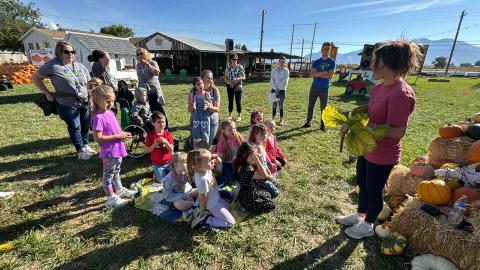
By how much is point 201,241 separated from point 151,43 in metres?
30.2

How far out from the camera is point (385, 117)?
2.63 m

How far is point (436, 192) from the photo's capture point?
3113 mm

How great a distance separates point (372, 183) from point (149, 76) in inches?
213

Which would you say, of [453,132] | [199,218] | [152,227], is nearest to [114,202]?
[152,227]

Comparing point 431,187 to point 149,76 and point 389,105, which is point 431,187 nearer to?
point 389,105

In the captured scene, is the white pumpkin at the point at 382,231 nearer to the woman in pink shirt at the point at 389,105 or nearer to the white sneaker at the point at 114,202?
the woman in pink shirt at the point at 389,105

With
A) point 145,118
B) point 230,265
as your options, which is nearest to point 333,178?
point 230,265

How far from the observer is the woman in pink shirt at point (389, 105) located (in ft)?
7.96

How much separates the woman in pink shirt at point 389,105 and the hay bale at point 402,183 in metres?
1.18

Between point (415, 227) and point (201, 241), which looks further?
point (201, 241)

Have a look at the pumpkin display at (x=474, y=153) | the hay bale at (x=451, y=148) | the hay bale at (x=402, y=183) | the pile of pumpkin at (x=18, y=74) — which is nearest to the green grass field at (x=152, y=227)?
the hay bale at (x=402, y=183)

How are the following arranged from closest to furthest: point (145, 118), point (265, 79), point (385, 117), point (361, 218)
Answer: point (385, 117)
point (361, 218)
point (145, 118)
point (265, 79)

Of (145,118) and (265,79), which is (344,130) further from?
(265,79)

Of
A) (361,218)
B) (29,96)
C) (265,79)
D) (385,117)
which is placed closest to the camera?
(385,117)
